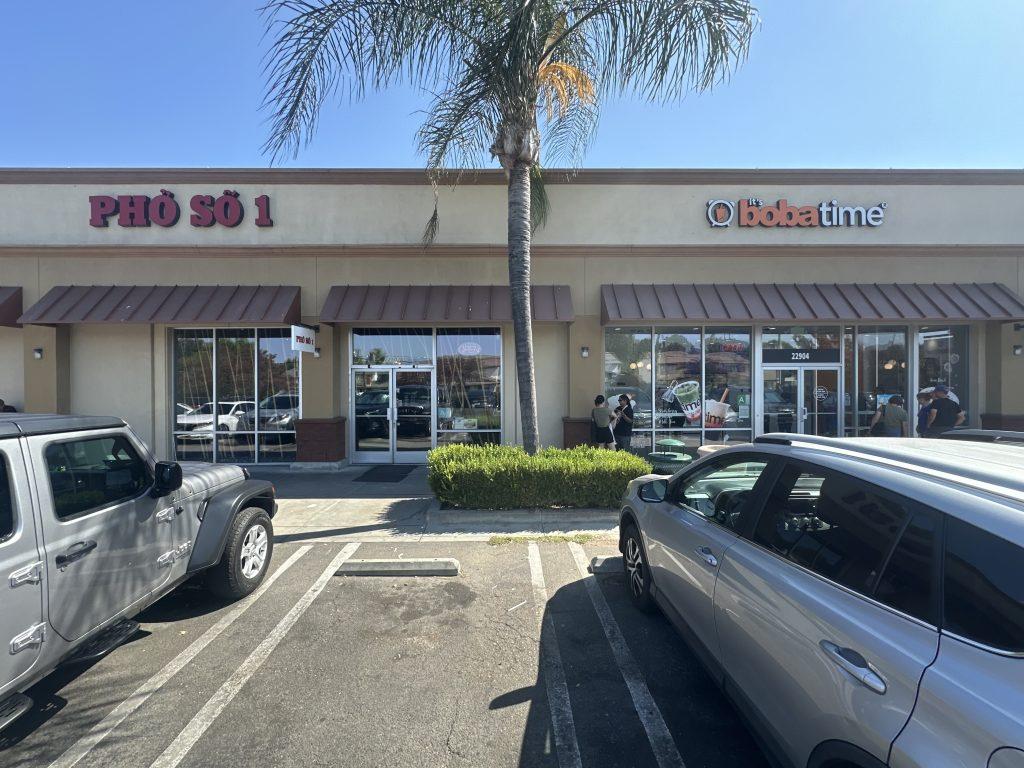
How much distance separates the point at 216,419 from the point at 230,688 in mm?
9673

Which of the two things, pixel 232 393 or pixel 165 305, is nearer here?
pixel 165 305

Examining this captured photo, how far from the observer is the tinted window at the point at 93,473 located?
291 cm

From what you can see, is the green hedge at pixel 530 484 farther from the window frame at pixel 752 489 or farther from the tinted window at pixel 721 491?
the window frame at pixel 752 489

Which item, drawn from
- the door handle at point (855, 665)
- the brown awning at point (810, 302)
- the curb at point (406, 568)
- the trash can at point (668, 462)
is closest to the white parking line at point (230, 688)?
the curb at point (406, 568)

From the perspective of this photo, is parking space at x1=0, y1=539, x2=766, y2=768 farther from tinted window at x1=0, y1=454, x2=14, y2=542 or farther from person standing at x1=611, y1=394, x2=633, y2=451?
person standing at x1=611, y1=394, x2=633, y2=451

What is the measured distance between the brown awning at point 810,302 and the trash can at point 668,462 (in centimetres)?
394

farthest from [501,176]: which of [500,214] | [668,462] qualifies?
[668,462]

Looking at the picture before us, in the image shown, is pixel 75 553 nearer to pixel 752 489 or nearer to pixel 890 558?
pixel 752 489

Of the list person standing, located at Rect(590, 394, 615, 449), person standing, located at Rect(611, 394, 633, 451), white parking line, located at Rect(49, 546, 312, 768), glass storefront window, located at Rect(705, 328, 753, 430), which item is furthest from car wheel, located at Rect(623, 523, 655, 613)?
glass storefront window, located at Rect(705, 328, 753, 430)

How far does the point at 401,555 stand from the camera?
571 cm

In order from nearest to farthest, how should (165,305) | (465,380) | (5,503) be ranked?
1. (5,503)
2. (165,305)
3. (465,380)

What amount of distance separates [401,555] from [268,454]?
715 centimetres

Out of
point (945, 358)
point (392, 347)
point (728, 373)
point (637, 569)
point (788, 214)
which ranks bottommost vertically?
point (637, 569)

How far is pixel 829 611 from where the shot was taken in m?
2.00
